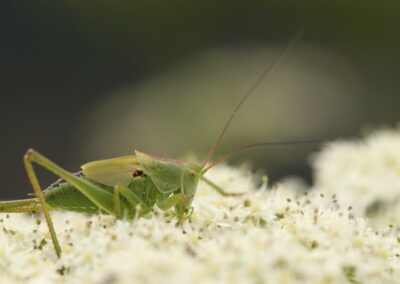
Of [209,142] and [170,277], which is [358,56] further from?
[170,277]

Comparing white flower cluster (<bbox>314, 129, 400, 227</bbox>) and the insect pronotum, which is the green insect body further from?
white flower cluster (<bbox>314, 129, 400, 227</bbox>)

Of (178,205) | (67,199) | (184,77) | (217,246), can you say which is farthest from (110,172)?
(184,77)

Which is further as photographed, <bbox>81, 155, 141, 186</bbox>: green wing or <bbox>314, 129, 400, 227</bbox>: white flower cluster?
<bbox>314, 129, 400, 227</bbox>: white flower cluster

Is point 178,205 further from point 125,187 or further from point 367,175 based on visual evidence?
point 367,175

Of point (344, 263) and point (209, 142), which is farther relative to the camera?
point (209, 142)

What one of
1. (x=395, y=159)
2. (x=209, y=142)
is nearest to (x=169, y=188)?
(x=395, y=159)

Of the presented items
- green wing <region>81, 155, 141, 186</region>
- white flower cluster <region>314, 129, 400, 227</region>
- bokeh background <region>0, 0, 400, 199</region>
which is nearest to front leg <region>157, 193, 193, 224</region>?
green wing <region>81, 155, 141, 186</region>
